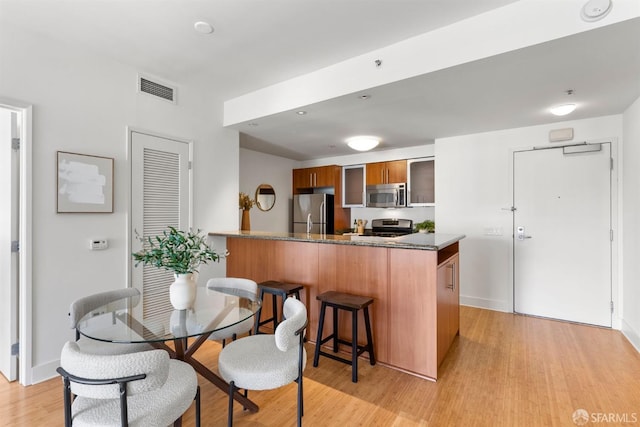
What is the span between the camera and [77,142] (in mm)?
2670

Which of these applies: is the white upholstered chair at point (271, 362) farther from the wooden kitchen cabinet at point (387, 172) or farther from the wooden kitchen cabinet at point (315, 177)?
the wooden kitchen cabinet at point (315, 177)

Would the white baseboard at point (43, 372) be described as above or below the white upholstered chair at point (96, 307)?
below

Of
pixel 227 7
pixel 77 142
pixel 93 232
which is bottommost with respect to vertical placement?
pixel 93 232

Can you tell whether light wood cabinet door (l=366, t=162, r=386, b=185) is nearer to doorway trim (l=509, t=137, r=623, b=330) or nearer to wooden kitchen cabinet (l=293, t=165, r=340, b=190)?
wooden kitchen cabinet (l=293, t=165, r=340, b=190)

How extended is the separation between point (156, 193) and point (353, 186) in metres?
3.62

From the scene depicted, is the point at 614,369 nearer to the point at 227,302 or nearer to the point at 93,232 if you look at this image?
the point at 227,302

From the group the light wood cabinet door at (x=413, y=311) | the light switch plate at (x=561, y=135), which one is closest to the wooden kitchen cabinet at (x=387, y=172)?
the light switch plate at (x=561, y=135)

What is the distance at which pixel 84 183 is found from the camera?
269cm

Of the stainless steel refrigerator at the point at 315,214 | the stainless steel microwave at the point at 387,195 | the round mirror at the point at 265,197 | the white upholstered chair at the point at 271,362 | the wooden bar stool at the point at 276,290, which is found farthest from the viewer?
the stainless steel refrigerator at the point at 315,214

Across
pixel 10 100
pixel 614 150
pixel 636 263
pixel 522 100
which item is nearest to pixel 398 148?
pixel 522 100

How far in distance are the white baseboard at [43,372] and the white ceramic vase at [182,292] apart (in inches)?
58.4

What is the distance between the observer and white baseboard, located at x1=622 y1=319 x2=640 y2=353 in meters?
3.03

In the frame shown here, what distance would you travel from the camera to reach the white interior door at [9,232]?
241cm

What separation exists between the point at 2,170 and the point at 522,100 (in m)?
4.68
